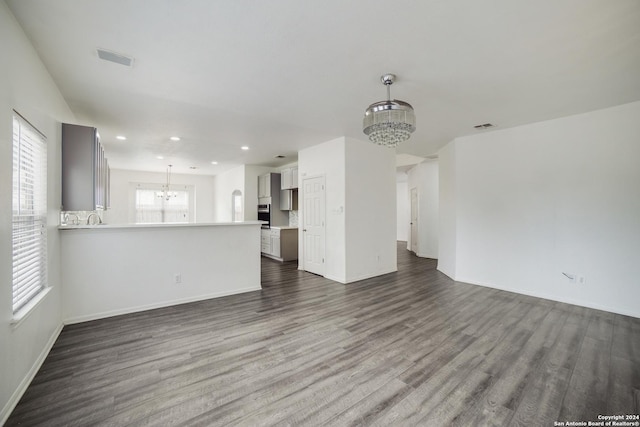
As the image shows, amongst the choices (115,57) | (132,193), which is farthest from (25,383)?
(132,193)

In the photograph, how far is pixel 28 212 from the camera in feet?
7.16

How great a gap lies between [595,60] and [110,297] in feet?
19.1

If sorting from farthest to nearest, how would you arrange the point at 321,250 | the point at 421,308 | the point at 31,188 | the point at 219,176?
the point at 219,176 → the point at 321,250 → the point at 421,308 → the point at 31,188

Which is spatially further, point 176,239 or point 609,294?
point 176,239

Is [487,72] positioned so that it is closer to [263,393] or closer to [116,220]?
[263,393]

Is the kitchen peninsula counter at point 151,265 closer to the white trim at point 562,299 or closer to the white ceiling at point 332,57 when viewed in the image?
the white ceiling at point 332,57

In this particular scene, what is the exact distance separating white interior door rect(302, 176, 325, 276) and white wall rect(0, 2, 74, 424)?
12.6 ft

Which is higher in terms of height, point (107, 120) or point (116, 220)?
point (107, 120)

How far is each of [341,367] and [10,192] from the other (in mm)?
2764

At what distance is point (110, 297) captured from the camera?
3340mm

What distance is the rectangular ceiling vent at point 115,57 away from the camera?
228 centimetres

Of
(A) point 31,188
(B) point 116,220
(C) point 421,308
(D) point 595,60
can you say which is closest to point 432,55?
(D) point 595,60

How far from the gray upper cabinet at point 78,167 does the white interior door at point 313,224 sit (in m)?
3.54

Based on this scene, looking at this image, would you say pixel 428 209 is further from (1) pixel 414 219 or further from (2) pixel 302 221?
(2) pixel 302 221
